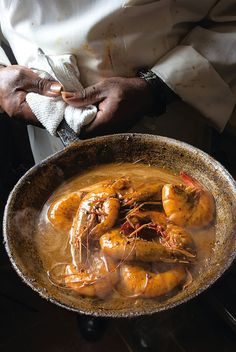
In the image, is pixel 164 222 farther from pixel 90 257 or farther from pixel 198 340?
pixel 198 340

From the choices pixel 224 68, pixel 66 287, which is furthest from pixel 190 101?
pixel 66 287

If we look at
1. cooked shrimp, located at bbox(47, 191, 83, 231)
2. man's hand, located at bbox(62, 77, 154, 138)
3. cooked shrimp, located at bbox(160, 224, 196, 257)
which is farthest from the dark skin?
cooked shrimp, located at bbox(160, 224, 196, 257)

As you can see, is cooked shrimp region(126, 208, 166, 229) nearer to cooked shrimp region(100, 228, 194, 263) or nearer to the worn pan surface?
cooked shrimp region(100, 228, 194, 263)

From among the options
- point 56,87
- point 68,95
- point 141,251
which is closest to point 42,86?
point 56,87

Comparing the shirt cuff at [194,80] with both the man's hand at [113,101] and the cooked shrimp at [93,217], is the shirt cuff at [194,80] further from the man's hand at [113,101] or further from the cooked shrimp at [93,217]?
the cooked shrimp at [93,217]

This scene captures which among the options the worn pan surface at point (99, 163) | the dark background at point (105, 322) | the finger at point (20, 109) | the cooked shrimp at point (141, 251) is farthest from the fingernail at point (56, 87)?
the dark background at point (105, 322)

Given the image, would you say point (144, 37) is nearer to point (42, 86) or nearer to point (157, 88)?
point (157, 88)
